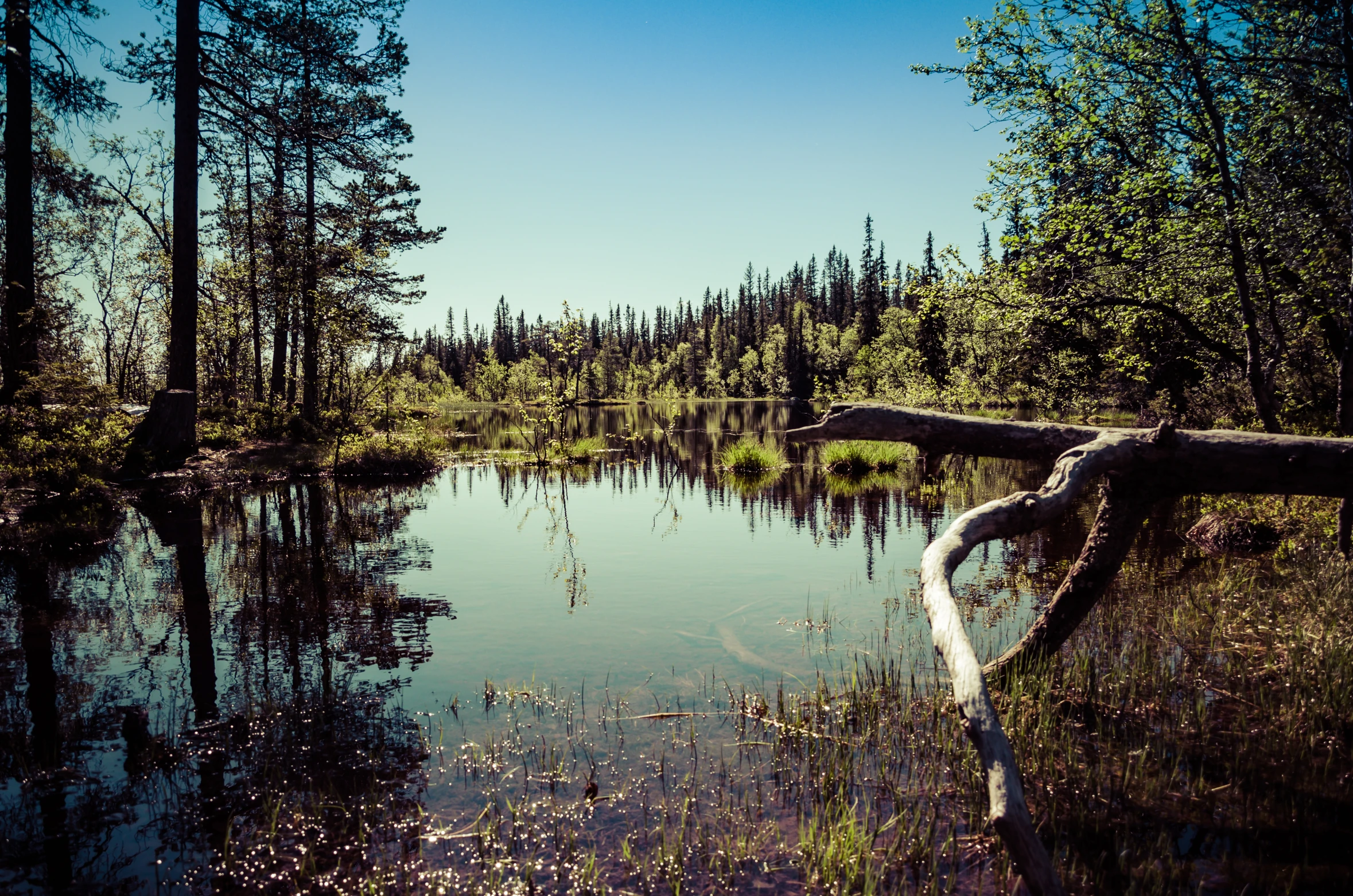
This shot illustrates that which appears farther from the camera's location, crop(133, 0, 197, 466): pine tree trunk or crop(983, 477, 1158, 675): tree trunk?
crop(133, 0, 197, 466): pine tree trunk

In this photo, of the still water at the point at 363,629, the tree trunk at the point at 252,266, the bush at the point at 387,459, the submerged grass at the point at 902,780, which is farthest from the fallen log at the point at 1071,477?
the tree trunk at the point at 252,266

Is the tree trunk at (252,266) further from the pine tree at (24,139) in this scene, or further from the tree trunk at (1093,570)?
the tree trunk at (1093,570)

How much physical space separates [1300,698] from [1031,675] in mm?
1979

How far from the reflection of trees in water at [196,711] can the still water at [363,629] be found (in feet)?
0.08

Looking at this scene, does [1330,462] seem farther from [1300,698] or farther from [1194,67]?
[1194,67]

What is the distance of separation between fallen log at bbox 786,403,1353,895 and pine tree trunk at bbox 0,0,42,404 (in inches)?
631

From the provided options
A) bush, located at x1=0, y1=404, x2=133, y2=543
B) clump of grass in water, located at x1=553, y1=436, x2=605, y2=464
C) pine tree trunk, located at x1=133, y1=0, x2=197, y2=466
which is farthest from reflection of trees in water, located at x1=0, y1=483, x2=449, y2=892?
clump of grass in water, located at x1=553, y1=436, x2=605, y2=464

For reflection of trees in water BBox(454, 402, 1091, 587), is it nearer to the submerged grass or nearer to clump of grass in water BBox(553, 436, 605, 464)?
clump of grass in water BBox(553, 436, 605, 464)

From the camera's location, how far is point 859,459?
22.5 metres

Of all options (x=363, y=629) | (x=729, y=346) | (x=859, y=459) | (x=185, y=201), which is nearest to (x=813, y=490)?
(x=859, y=459)

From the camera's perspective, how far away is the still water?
455 cm

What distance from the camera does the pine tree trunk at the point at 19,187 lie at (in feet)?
43.8

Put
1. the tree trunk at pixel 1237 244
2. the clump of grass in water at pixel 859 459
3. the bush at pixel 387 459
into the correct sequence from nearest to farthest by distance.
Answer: the tree trunk at pixel 1237 244, the bush at pixel 387 459, the clump of grass in water at pixel 859 459

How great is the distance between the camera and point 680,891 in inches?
142
